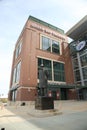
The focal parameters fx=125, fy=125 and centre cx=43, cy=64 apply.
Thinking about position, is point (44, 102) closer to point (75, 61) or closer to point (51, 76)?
point (51, 76)

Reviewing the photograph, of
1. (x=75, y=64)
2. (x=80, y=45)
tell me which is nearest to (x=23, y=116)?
(x=75, y=64)

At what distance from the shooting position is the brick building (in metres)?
29.4

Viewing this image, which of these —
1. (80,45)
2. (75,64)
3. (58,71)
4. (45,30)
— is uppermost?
(45,30)

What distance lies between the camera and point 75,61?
40.1 meters

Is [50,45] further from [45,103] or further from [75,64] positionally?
[45,103]

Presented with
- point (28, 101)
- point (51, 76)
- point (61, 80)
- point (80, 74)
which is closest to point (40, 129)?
point (28, 101)

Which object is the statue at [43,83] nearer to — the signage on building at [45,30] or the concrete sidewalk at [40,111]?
the concrete sidewalk at [40,111]

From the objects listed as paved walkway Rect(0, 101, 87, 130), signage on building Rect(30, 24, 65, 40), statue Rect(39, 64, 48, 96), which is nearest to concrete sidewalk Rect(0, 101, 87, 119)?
paved walkway Rect(0, 101, 87, 130)

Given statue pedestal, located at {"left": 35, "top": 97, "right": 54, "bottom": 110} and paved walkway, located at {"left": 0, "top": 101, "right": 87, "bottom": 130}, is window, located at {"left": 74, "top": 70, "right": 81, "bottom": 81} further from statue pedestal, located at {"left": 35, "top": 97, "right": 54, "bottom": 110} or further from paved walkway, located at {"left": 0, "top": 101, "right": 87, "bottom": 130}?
statue pedestal, located at {"left": 35, "top": 97, "right": 54, "bottom": 110}

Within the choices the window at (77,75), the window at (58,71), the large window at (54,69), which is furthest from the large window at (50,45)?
the window at (77,75)

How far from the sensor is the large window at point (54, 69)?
110 feet

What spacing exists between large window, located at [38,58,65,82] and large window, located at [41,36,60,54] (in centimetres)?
407

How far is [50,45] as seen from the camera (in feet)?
124

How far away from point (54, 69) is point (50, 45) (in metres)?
7.78
